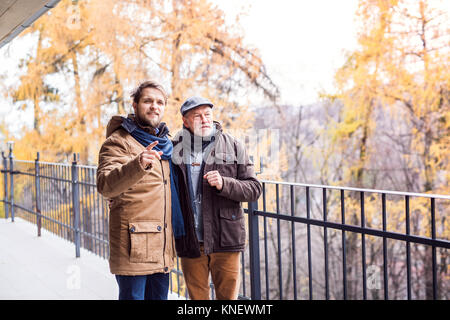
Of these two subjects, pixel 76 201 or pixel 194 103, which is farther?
pixel 76 201

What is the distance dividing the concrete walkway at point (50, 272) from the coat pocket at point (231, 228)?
186cm

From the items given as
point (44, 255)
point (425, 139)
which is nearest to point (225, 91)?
point (425, 139)

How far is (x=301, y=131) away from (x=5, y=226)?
10.8 metres

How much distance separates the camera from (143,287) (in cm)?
204

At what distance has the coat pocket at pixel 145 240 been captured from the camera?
6.33 ft

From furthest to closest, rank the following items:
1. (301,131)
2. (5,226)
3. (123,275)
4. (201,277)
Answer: (301,131) → (5,226) → (201,277) → (123,275)

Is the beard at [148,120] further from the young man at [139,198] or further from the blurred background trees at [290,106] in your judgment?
the blurred background trees at [290,106]

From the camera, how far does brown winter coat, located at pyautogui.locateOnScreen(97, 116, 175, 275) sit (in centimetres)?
194

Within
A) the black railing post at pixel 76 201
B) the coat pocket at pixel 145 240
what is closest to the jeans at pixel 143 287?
the coat pocket at pixel 145 240

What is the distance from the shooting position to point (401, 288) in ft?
44.1

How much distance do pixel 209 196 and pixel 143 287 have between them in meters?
0.54

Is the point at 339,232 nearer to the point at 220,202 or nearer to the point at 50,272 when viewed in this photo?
the point at 50,272

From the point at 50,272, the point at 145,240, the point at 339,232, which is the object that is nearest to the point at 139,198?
the point at 145,240
